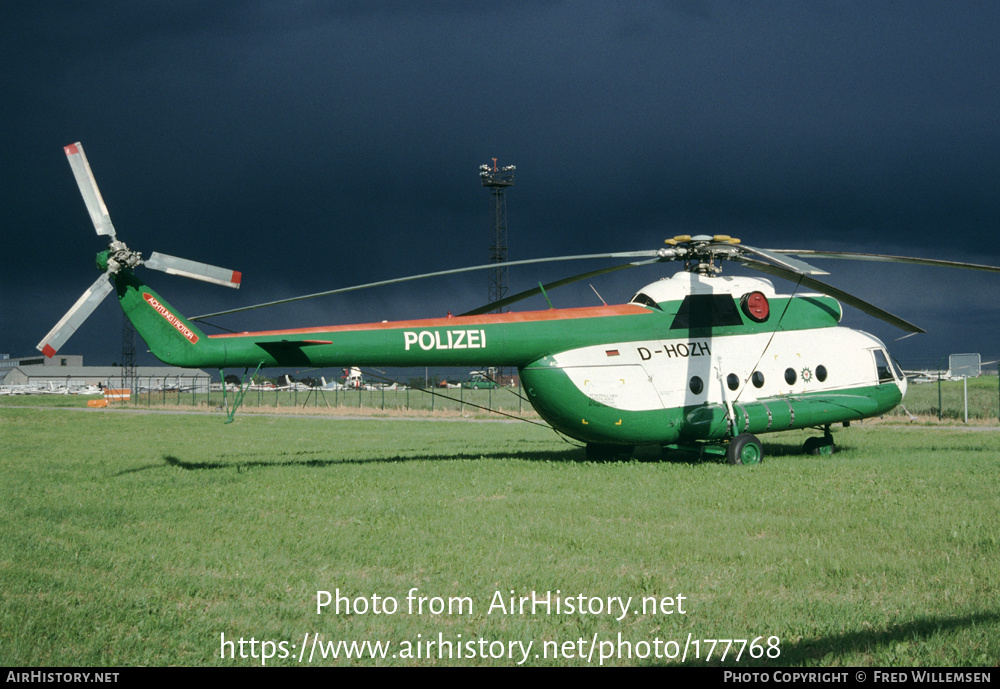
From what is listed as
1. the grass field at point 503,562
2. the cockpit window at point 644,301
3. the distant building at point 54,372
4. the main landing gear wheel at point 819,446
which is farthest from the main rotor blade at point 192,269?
the distant building at point 54,372

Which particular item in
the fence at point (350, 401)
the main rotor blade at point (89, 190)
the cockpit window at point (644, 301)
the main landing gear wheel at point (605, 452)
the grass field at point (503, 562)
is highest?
the main rotor blade at point (89, 190)

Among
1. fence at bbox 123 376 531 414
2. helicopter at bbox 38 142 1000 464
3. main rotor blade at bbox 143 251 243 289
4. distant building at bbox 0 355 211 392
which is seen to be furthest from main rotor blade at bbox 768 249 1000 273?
distant building at bbox 0 355 211 392

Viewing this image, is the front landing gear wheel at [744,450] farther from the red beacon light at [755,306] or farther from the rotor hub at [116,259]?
the rotor hub at [116,259]

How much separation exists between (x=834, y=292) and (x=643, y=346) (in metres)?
3.90

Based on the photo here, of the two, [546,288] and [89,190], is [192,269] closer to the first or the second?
[89,190]

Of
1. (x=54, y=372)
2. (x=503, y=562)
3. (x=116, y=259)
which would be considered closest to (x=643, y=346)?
(x=503, y=562)

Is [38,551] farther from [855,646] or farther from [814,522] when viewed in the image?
[814,522]

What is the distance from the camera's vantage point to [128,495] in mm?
12008

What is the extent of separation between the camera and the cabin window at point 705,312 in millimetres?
15633

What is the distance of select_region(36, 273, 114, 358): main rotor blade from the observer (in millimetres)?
12332

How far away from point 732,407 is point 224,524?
10.2m

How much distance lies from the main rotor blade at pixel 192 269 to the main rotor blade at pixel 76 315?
2.66 feet

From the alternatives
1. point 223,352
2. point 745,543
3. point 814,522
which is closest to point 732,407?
point 814,522

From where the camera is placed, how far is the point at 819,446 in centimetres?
1731
